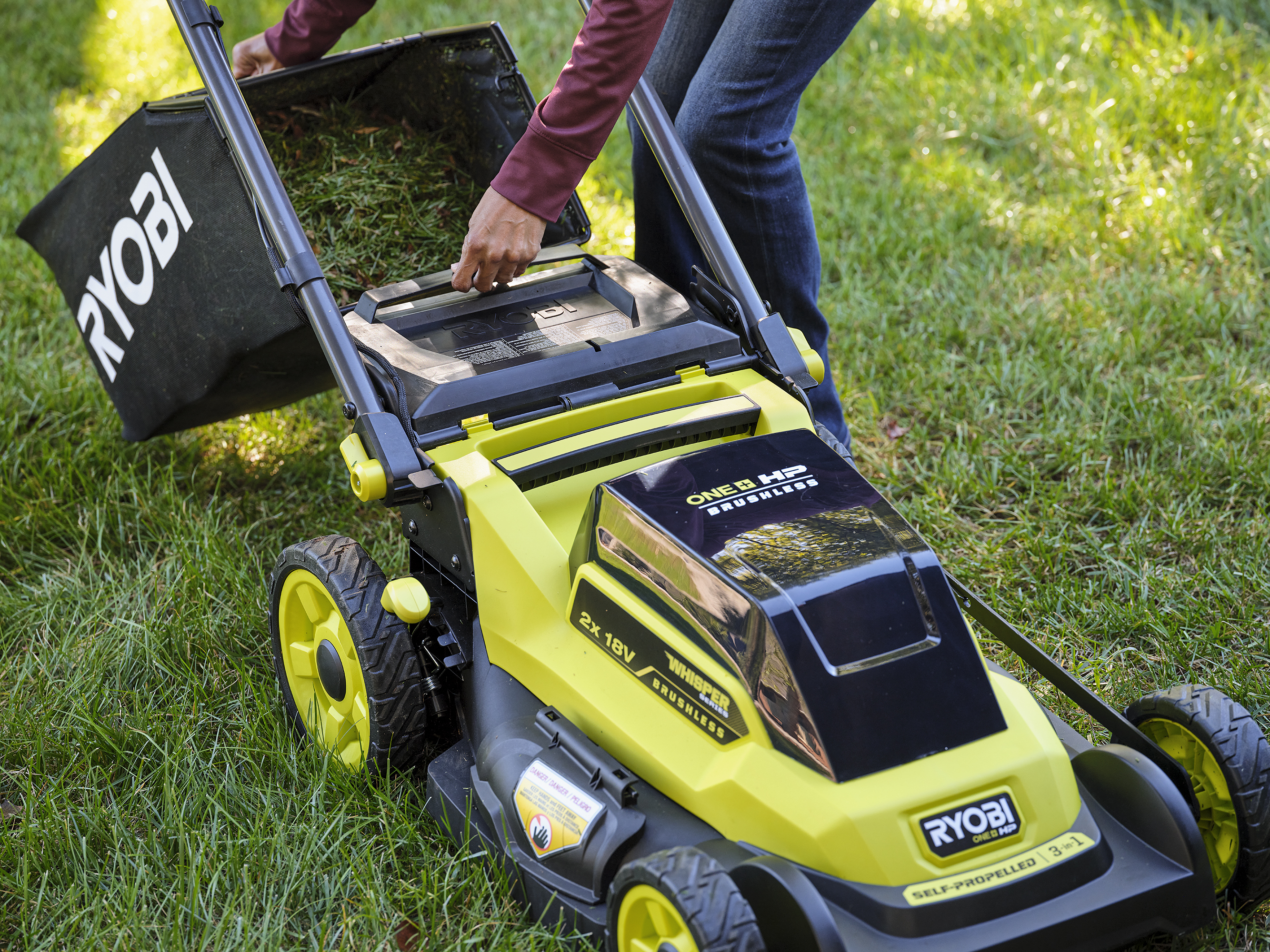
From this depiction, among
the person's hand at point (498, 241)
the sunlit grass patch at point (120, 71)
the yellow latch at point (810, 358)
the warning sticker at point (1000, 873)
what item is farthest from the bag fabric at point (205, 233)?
the sunlit grass patch at point (120, 71)

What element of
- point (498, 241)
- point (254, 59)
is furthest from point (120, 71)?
point (498, 241)

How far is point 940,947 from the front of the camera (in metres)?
1.31

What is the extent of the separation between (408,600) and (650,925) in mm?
560

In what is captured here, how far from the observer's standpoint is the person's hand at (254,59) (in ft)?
7.84

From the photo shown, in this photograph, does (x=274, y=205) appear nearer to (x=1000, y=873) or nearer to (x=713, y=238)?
(x=713, y=238)

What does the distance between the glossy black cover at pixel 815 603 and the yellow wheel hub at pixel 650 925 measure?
0.22 m

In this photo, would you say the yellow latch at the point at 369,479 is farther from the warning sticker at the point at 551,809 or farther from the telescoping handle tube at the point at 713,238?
the telescoping handle tube at the point at 713,238

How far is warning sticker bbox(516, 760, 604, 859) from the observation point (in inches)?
58.3

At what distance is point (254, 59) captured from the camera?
7.93ft

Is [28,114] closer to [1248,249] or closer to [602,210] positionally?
[602,210]

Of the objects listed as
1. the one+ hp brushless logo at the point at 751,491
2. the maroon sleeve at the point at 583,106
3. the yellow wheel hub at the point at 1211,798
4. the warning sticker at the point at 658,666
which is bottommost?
the yellow wheel hub at the point at 1211,798

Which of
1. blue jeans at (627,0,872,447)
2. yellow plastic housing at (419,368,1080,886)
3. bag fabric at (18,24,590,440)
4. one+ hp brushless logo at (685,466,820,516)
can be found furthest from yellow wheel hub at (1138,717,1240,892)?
bag fabric at (18,24,590,440)

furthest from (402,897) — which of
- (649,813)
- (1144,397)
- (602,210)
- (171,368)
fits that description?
(602,210)

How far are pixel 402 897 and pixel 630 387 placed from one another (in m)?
0.79
